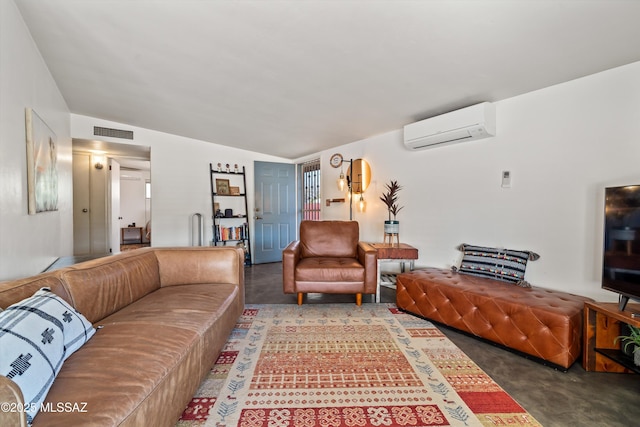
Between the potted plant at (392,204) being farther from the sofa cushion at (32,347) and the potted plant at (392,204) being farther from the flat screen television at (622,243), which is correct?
the sofa cushion at (32,347)

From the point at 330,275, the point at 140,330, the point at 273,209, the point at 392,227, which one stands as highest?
the point at 273,209

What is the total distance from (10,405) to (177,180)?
4.62 meters

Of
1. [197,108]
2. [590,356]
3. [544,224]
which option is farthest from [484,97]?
[197,108]

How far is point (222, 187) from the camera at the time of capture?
203 inches

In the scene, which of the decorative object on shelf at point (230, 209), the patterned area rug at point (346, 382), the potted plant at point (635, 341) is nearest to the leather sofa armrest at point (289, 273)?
the patterned area rug at point (346, 382)

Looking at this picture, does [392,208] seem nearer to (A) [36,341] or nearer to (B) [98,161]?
(A) [36,341]

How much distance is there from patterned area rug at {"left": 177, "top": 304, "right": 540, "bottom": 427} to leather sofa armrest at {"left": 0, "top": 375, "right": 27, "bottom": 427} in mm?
806

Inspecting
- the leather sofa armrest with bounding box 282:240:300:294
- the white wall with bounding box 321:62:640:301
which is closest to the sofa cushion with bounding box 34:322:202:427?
the leather sofa armrest with bounding box 282:240:300:294

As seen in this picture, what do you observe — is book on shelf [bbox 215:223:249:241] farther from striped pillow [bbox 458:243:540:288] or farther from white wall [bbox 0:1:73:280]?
striped pillow [bbox 458:243:540:288]

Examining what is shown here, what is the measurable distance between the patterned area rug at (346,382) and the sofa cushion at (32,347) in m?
0.67

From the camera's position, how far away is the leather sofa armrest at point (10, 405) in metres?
0.64

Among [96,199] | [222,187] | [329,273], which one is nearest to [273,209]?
[222,187]

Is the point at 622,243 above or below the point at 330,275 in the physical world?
above

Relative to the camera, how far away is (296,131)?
158 inches
